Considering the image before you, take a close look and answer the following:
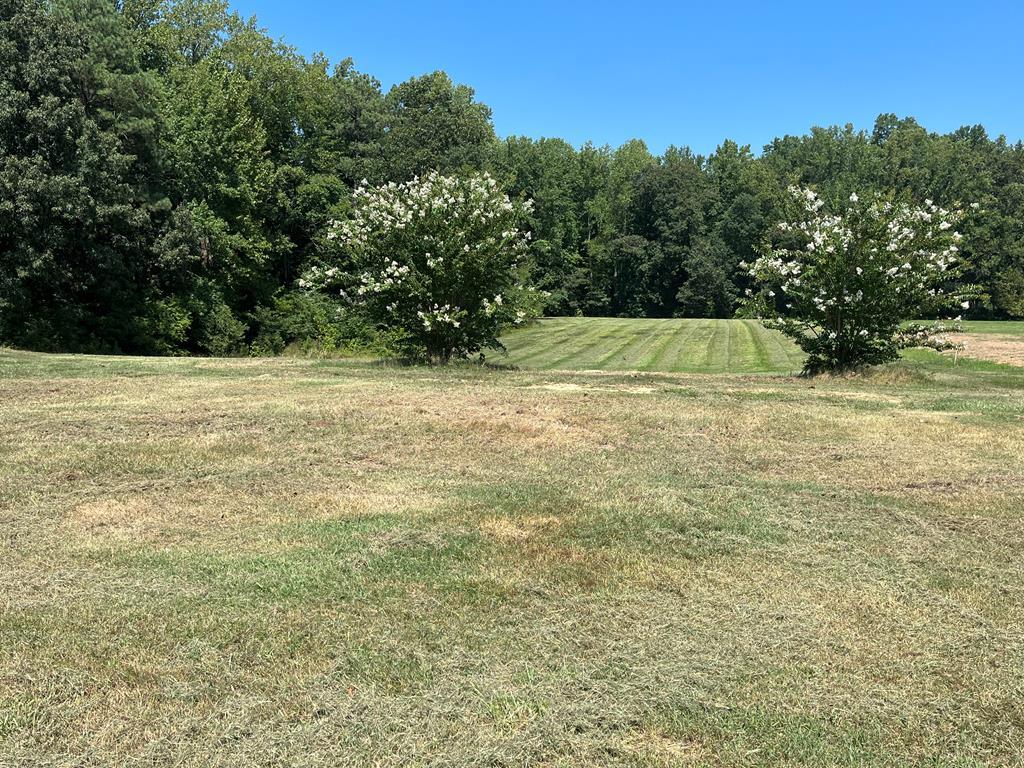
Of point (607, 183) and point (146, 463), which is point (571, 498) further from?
point (607, 183)

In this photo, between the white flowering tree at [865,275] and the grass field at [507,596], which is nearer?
the grass field at [507,596]

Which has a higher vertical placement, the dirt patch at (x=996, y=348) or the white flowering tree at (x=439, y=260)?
the white flowering tree at (x=439, y=260)

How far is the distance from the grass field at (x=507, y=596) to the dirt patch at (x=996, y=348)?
2004 centimetres

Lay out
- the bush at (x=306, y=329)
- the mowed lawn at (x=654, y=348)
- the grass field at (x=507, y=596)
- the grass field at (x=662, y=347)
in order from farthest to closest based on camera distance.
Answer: the bush at (x=306, y=329) < the mowed lawn at (x=654, y=348) < the grass field at (x=662, y=347) < the grass field at (x=507, y=596)

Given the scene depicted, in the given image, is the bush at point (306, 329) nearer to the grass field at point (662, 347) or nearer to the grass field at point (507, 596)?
the grass field at point (662, 347)

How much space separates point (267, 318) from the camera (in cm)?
3469

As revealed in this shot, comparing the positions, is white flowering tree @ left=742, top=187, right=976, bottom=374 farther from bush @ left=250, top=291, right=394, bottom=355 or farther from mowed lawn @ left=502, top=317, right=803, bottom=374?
bush @ left=250, top=291, right=394, bottom=355

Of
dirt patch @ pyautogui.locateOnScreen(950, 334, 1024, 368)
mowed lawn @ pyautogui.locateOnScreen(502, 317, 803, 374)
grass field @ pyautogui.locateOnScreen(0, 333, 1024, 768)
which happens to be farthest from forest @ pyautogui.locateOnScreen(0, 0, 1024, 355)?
grass field @ pyautogui.locateOnScreen(0, 333, 1024, 768)

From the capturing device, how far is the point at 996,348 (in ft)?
97.5

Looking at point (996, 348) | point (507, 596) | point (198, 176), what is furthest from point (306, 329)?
point (507, 596)

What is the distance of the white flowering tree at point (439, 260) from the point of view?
596 inches

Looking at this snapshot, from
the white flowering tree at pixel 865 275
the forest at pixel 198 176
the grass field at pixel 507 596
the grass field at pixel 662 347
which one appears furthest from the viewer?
the grass field at pixel 662 347

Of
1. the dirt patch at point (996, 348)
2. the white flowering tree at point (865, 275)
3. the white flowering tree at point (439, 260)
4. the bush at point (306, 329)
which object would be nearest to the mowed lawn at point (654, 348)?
the dirt patch at point (996, 348)

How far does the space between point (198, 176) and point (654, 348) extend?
2091 centimetres
